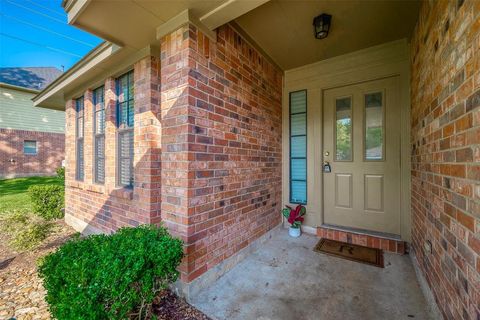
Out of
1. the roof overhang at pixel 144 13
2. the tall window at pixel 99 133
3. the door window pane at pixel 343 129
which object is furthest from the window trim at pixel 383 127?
the tall window at pixel 99 133

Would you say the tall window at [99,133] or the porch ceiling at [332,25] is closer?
the porch ceiling at [332,25]

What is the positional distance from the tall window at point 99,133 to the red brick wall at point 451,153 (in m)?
4.19

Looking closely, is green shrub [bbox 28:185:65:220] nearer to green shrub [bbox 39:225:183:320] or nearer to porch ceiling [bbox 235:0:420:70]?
green shrub [bbox 39:225:183:320]

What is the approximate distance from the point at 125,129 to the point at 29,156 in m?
11.0

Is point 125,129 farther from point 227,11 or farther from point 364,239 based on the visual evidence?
point 364,239

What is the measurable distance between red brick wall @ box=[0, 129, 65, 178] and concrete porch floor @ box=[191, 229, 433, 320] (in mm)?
12552

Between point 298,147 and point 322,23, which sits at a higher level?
point 322,23

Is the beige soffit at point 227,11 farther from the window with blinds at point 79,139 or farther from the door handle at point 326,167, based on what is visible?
the window with blinds at point 79,139

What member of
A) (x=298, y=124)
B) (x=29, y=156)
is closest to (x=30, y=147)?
(x=29, y=156)

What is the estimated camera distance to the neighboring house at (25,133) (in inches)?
357

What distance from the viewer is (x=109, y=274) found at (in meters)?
1.14

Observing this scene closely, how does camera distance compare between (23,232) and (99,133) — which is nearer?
(23,232)

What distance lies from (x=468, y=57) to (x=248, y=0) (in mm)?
1434

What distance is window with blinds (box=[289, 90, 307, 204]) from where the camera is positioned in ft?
10.6
